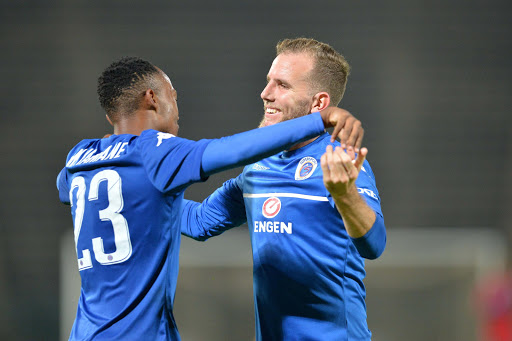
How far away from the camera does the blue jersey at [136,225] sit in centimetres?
191

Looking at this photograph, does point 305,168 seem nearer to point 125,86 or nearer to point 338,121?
point 338,121

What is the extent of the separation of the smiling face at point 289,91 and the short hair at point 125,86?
558 mm

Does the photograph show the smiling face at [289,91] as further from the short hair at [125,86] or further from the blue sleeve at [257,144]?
the blue sleeve at [257,144]

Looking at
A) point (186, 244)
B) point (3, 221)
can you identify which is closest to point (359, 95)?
point (186, 244)

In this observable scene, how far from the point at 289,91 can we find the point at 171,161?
3.05 feet

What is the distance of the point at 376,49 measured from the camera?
6.08m

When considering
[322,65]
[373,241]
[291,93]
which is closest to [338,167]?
[373,241]

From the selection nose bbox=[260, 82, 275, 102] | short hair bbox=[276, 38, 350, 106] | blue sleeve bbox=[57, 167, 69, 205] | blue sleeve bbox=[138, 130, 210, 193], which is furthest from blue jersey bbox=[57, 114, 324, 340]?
short hair bbox=[276, 38, 350, 106]

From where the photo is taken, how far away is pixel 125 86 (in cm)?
228

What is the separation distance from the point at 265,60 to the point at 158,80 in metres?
3.93

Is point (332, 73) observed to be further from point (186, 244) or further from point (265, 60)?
point (265, 60)

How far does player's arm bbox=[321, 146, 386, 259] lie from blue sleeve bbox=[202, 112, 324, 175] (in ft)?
0.34

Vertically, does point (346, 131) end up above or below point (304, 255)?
above

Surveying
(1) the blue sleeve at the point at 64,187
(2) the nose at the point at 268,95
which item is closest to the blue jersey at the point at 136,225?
(1) the blue sleeve at the point at 64,187
